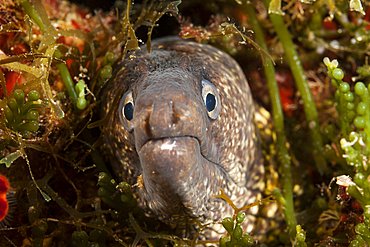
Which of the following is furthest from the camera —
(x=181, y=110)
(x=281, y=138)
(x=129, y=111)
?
(x=281, y=138)

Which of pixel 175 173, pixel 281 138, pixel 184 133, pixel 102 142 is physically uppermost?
pixel 184 133

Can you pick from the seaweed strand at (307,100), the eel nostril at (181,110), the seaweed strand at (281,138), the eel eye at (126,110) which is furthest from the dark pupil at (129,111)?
the seaweed strand at (307,100)

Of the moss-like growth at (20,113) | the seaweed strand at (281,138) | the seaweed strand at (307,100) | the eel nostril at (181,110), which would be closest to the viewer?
the eel nostril at (181,110)

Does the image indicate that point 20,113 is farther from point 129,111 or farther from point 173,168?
point 173,168

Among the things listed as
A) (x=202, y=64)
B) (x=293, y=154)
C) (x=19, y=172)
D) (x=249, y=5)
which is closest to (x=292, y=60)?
(x=249, y=5)

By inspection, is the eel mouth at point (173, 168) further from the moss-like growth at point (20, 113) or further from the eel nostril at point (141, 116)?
the moss-like growth at point (20, 113)

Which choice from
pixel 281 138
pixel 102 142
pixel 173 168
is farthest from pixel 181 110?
pixel 281 138

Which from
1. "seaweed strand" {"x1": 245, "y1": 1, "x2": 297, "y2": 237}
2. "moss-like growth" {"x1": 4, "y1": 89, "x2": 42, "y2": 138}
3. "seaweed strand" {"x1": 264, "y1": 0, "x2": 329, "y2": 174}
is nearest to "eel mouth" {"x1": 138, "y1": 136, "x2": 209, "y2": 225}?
"moss-like growth" {"x1": 4, "y1": 89, "x2": 42, "y2": 138}
